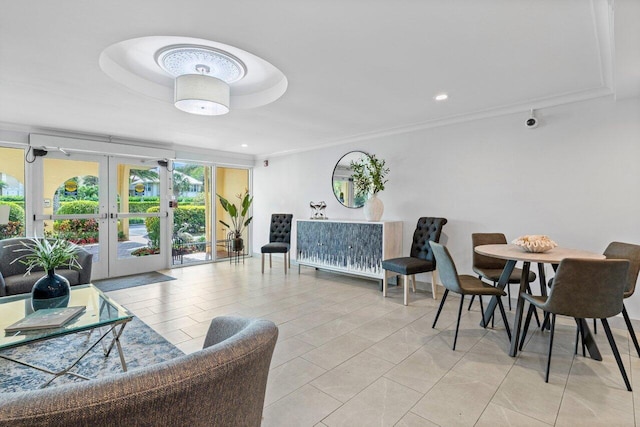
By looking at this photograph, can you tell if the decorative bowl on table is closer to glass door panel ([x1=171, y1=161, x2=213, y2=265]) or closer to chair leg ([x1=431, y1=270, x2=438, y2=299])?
chair leg ([x1=431, y1=270, x2=438, y2=299])

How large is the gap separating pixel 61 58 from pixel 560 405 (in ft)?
13.8

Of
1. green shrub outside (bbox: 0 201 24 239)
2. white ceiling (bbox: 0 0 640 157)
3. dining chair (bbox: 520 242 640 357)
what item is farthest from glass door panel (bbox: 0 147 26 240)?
dining chair (bbox: 520 242 640 357)

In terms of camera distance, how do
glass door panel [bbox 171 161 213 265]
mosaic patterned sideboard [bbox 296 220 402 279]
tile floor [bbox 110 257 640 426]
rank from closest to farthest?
tile floor [bbox 110 257 640 426], mosaic patterned sideboard [bbox 296 220 402 279], glass door panel [bbox 171 161 213 265]

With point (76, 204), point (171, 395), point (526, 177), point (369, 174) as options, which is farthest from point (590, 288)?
point (76, 204)

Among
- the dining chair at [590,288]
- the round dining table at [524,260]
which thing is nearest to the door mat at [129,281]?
the round dining table at [524,260]

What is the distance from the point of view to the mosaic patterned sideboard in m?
4.42

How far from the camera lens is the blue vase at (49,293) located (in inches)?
91.3

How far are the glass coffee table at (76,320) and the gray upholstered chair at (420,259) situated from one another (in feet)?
9.36

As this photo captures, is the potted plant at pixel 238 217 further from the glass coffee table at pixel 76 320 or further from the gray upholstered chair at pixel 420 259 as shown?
the glass coffee table at pixel 76 320

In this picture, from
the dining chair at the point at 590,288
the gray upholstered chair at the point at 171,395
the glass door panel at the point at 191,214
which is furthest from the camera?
the glass door panel at the point at 191,214

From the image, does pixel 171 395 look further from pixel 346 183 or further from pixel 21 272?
pixel 346 183

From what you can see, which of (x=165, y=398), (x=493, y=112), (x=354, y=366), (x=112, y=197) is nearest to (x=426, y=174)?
(x=493, y=112)

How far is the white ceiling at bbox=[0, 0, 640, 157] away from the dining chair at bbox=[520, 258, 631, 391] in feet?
4.76

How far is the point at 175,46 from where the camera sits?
247cm
